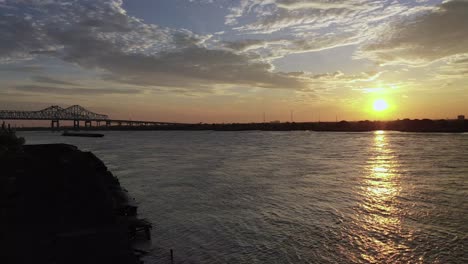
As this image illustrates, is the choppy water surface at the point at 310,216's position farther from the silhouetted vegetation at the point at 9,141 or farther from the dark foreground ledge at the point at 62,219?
the silhouetted vegetation at the point at 9,141

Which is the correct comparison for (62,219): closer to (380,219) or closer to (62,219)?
(62,219)

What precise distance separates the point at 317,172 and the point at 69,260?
123ft

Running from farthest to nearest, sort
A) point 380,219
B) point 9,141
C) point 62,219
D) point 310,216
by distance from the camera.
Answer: point 9,141 → point 310,216 → point 380,219 → point 62,219

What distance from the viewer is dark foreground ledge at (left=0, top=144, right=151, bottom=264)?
1263 centimetres

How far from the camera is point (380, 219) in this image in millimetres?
23562

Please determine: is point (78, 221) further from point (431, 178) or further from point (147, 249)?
point (431, 178)

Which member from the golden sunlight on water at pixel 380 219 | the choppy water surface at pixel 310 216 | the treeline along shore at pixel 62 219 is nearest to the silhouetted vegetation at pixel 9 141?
the treeline along shore at pixel 62 219

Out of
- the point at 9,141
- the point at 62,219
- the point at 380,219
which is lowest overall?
the point at 380,219

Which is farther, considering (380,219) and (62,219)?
(380,219)

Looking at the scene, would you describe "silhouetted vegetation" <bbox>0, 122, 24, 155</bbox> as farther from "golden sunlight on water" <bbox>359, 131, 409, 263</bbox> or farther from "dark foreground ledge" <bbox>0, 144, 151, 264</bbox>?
"golden sunlight on water" <bbox>359, 131, 409, 263</bbox>

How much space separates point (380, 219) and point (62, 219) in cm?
1847

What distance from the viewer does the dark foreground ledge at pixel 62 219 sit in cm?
1263

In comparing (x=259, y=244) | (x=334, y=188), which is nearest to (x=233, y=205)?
(x=259, y=244)

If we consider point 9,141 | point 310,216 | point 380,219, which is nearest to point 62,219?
point 310,216
